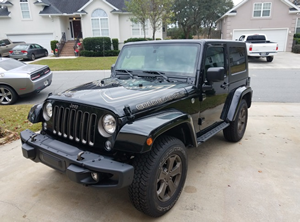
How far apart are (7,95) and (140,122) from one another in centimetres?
687

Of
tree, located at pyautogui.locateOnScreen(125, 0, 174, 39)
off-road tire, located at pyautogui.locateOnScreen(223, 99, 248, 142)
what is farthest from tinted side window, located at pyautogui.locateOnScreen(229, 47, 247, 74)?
tree, located at pyautogui.locateOnScreen(125, 0, 174, 39)

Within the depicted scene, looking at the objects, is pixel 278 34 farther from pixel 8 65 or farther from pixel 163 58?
pixel 163 58

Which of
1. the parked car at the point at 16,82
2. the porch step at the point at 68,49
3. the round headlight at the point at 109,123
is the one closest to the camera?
the round headlight at the point at 109,123

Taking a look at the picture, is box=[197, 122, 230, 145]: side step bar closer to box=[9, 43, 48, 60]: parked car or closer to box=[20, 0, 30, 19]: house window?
box=[9, 43, 48, 60]: parked car

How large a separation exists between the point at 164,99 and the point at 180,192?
112 centimetres

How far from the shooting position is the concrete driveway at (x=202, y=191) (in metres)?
2.72

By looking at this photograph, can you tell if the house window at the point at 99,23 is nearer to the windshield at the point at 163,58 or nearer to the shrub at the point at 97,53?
the shrub at the point at 97,53

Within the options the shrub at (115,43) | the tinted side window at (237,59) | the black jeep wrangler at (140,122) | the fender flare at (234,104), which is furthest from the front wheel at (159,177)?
the shrub at (115,43)

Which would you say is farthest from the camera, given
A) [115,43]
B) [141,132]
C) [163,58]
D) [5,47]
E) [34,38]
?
[34,38]

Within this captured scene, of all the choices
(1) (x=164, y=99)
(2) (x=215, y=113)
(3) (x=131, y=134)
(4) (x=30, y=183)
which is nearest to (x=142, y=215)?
(3) (x=131, y=134)

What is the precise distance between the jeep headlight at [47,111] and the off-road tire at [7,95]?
548cm

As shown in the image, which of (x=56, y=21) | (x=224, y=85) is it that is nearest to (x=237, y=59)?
(x=224, y=85)

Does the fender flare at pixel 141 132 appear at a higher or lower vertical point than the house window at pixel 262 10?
lower

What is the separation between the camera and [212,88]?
3658 millimetres
